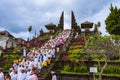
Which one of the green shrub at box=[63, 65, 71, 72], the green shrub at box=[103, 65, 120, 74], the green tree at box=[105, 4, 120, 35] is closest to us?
the green shrub at box=[103, 65, 120, 74]

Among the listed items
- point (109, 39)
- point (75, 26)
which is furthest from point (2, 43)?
point (109, 39)

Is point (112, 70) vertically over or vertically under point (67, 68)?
under

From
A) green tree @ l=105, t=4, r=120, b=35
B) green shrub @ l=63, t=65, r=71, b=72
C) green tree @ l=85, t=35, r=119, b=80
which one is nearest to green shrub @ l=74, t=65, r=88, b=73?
green shrub @ l=63, t=65, r=71, b=72

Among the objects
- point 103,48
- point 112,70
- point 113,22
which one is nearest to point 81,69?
point 112,70

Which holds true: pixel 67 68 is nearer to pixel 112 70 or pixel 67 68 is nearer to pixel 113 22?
pixel 112 70

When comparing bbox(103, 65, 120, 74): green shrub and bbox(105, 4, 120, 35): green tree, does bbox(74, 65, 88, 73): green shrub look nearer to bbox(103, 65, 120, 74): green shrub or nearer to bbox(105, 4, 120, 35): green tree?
bbox(103, 65, 120, 74): green shrub

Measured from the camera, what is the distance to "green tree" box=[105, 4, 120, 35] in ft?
168

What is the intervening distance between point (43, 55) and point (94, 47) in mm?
8152

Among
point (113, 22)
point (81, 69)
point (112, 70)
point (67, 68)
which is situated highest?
point (113, 22)

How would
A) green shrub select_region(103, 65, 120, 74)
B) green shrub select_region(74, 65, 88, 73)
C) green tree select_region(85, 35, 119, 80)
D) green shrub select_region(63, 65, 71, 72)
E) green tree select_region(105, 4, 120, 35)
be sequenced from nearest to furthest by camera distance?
green tree select_region(85, 35, 119, 80), green shrub select_region(103, 65, 120, 74), green shrub select_region(74, 65, 88, 73), green shrub select_region(63, 65, 71, 72), green tree select_region(105, 4, 120, 35)

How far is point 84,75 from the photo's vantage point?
91.0ft

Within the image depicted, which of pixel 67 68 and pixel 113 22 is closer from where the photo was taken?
pixel 67 68

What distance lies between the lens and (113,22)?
171 ft

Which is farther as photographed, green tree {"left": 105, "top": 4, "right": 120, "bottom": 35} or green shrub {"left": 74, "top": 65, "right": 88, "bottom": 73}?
green tree {"left": 105, "top": 4, "right": 120, "bottom": 35}
